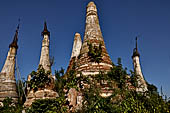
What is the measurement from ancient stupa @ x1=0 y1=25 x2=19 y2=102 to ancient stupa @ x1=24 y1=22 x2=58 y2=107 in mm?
4169

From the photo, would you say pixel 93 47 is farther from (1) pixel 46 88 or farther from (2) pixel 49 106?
(2) pixel 49 106

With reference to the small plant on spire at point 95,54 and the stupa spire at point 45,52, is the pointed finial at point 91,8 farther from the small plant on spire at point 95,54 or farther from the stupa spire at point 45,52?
the small plant on spire at point 95,54

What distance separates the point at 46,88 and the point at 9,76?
20.8 feet

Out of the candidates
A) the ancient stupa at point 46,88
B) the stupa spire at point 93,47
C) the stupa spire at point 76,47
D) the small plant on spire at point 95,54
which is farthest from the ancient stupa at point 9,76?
the small plant on spire at point 95,54

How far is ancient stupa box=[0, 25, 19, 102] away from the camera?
49.3 ft

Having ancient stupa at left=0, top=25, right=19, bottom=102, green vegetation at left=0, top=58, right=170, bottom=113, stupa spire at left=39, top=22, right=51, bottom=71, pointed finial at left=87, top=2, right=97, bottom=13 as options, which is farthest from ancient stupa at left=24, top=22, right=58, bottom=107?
ancient stupa at left=0, top=25, right=19, bottom=102

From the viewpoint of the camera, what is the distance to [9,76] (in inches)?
640

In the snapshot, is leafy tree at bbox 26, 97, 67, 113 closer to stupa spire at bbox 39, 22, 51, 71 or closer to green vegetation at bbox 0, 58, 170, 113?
green vegetation at bbox 0, 58, 170, 113

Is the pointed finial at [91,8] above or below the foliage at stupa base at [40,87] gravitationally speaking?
above

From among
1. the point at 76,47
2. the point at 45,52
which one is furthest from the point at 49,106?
the point at 76,47

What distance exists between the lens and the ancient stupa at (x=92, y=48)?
36.1 feet

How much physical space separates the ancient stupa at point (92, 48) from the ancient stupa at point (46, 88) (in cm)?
231

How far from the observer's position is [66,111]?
8953 mm

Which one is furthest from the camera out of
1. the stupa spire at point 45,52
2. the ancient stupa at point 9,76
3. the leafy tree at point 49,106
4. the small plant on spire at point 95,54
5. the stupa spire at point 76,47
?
the stupa spire at point 76,47
